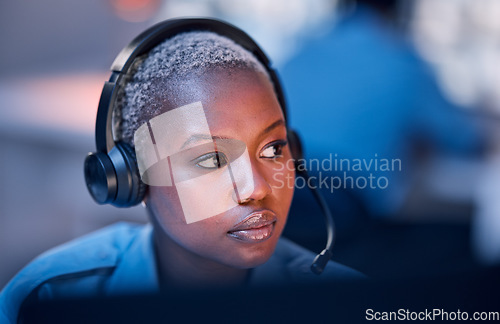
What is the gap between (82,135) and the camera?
1641 mm

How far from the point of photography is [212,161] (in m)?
0.61

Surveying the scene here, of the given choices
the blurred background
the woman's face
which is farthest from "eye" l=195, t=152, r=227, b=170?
the blurred background

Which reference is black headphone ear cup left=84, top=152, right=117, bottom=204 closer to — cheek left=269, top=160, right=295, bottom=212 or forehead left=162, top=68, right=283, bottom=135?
forehead left=162, top=68, right=283, bottom=135

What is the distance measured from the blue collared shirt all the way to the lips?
0.06 metres

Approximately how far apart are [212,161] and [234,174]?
1.3 inches

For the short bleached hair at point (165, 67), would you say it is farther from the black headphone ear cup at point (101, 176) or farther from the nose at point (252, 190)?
the nose at point (252, 190)

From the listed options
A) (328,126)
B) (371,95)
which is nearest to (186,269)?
(328,126)

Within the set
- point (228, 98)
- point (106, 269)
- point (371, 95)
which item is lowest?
point (106, 269)

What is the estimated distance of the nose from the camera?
601mm

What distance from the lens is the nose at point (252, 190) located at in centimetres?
60

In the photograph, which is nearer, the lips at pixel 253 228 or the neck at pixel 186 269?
the lips at pixel 253 228

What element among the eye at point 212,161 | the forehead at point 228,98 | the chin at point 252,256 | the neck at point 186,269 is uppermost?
the forehead at point 228,98

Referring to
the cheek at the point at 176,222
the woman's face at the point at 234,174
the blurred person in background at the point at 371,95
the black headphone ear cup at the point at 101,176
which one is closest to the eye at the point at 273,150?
the woman's face at the point at 234,174

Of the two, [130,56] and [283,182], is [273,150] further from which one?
[130,56]
